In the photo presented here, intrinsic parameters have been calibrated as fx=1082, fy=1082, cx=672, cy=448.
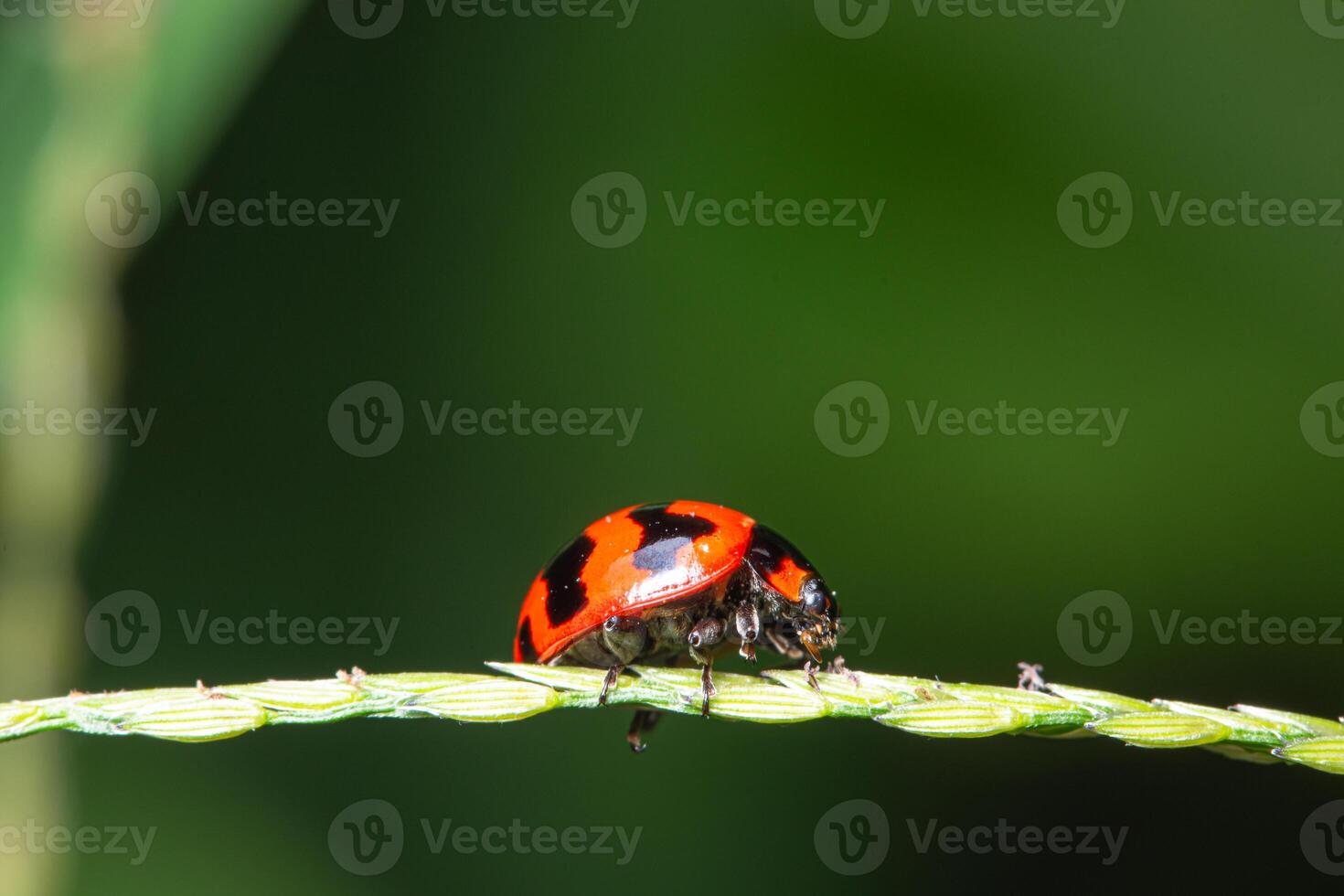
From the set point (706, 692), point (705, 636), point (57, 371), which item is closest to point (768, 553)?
point (705, 636)

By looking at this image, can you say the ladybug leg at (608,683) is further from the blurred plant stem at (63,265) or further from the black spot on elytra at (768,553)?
the blurred plant stem at (63,265)

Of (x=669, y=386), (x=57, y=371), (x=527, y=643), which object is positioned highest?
(x=669, y=386)

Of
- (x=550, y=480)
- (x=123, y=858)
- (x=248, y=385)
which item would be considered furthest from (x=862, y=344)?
(x=123, y=858)

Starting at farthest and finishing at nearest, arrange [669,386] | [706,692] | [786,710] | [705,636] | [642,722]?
1. [669,386]
2. [642,722]
3. [705,636]
4. [706,692]
5. [786,710]

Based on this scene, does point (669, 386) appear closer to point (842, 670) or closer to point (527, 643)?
point (527, 643)

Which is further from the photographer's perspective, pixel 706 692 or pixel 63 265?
pixel 63 265

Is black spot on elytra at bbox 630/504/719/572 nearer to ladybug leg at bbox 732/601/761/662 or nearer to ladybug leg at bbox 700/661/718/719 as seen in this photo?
ladybug leg at bbox 732/601/761/662

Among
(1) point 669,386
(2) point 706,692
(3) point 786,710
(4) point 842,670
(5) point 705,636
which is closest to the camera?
(3) point 786,710
